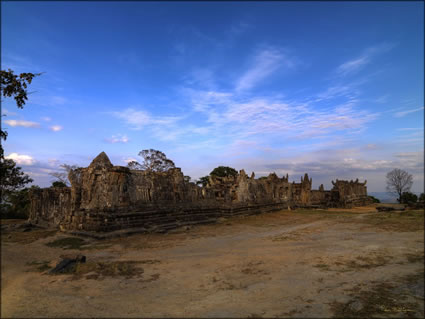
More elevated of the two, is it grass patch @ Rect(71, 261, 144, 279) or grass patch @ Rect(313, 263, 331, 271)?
grass patch @ Rect(71, 261, 144, 279)

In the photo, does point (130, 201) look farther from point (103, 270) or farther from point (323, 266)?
point (323, 266)

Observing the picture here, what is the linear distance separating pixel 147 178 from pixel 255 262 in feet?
25.0

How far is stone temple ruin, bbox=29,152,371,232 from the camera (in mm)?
10453

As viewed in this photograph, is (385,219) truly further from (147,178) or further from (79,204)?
(79,204)

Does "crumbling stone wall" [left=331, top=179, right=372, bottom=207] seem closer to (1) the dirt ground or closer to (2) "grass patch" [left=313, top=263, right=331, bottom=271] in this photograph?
(1) the dirt ground

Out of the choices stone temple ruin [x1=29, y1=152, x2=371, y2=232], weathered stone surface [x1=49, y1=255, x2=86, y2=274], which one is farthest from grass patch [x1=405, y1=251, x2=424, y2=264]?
stone temple ruin [x1=29, y1=152, x2=371, y2=232]

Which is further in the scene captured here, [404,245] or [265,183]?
[265,183]

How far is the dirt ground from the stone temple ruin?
8.58 ft

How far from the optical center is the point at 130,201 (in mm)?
11305

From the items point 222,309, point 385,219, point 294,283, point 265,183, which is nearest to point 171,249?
point 294,283

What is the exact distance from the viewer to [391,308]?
3.83m

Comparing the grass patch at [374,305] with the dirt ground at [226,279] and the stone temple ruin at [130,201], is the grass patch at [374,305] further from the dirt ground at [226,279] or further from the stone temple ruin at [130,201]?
the stone temple ruin at [130,201]

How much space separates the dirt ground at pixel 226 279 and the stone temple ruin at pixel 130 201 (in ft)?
8.58

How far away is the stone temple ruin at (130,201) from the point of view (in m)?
10.5
